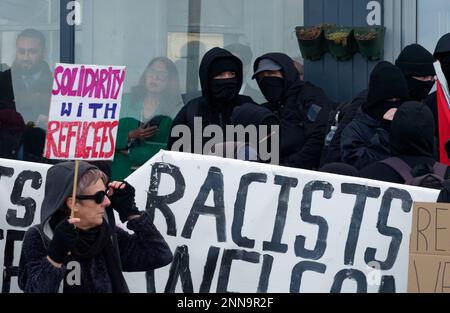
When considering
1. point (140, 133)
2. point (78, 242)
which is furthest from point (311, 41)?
point (78, 242)

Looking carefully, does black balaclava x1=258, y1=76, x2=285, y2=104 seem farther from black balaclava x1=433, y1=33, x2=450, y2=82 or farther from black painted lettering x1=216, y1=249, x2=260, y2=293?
black painted lettering x1=216, y1=249, x2=260, y2=293

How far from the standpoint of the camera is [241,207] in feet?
24.0

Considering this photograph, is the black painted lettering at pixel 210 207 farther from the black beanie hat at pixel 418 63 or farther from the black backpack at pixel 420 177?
the black beanie hat at pixel 418 63

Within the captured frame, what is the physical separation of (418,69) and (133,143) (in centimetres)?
229

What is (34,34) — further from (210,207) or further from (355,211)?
(355,211)

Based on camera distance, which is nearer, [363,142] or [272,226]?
[272,226]

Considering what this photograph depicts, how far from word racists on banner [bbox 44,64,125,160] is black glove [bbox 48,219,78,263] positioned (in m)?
0.54

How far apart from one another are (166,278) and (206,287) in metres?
0.24

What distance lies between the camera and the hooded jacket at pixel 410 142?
734 cm

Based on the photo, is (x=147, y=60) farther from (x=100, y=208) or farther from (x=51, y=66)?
(x=100, y=208)

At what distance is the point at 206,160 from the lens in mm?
7391

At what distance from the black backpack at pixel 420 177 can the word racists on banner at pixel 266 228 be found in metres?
0.14
